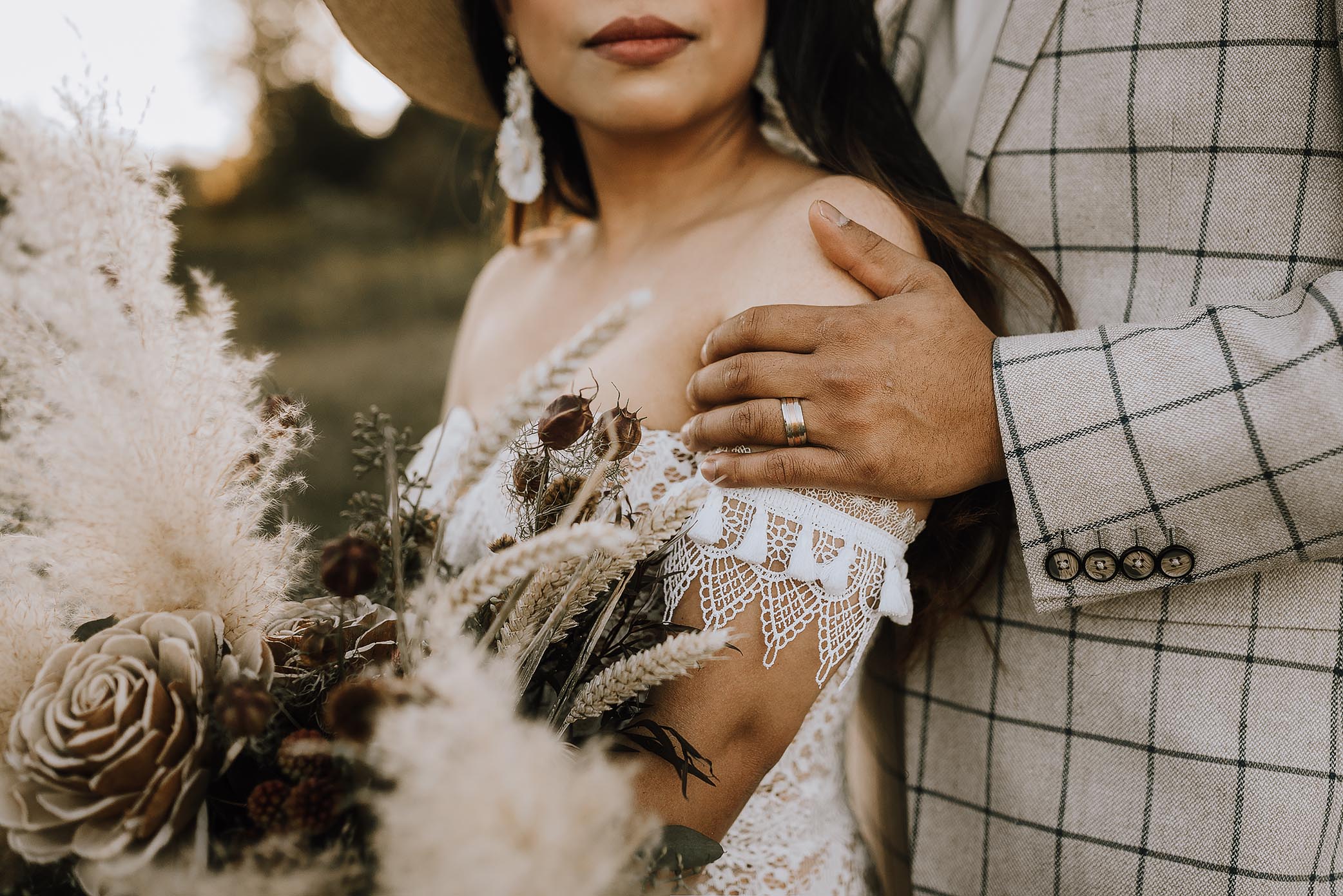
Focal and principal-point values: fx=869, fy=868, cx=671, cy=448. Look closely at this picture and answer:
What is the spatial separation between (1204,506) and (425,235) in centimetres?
1112

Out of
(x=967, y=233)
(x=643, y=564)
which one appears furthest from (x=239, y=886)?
(x=967, y=233)

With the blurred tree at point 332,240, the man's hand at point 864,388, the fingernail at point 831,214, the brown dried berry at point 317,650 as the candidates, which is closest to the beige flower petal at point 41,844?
the brown dried berry at point 317,650

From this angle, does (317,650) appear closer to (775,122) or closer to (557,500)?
(557,500)

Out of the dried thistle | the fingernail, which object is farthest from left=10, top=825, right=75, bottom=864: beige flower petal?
the fingernail

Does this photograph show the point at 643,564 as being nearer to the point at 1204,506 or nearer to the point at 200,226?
the point at 1204,506

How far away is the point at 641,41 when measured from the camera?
1.47 meters

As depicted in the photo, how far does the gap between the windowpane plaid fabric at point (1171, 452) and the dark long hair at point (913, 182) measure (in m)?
0.06

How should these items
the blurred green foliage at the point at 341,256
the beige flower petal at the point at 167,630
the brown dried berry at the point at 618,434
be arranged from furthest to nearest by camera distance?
the blurred green foliage at the point at 341,256, the brown dried berry at the point at 618,434, the beige flower petal at the point at 167,630

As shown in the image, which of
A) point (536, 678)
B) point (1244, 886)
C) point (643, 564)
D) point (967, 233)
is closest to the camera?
point (536, 678)

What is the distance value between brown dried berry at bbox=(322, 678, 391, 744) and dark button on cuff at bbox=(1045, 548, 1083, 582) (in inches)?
37.2

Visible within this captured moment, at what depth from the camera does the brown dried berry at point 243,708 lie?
736mm

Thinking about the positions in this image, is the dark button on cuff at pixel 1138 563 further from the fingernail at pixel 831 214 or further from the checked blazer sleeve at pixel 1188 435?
the fingernail at pixel 831 214

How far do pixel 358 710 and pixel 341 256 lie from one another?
33.6ft

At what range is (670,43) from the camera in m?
1.48
